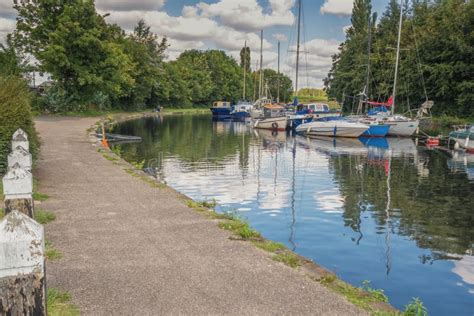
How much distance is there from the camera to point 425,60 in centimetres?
5547

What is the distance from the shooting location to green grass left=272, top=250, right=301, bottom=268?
7.04m

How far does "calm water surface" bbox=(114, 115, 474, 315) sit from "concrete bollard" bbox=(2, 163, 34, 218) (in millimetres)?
5602

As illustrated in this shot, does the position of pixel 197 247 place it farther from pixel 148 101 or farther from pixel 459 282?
pixel 148 101

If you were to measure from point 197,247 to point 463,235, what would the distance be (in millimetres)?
7510

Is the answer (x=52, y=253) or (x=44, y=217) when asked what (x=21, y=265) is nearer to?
(x=52, y=253)

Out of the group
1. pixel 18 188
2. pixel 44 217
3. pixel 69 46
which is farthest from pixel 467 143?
pixel 69 46

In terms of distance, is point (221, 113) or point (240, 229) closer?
point (240, 229)

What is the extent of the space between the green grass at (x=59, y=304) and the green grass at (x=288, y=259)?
312cm

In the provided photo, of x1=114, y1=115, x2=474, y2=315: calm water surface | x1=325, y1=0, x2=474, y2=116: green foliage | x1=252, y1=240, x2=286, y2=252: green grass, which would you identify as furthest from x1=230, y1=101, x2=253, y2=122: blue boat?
x1=252, y1=240, x2=286, y2=252: green grass

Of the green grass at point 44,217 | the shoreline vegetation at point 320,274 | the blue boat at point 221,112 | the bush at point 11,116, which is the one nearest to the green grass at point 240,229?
the shoreline vegetation at point 320,274

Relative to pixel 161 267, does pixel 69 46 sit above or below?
above

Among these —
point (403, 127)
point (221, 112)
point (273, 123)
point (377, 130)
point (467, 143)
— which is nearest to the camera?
point (467, 143)

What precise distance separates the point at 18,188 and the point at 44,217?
3.11 m

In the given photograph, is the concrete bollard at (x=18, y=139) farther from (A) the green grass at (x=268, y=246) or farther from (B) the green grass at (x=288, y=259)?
(B) the green grass at (x=288, y=259)
